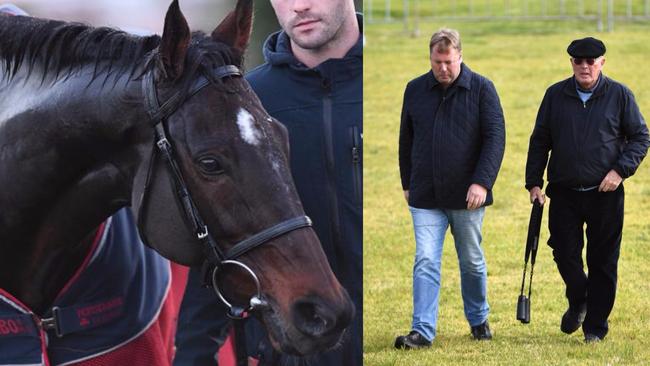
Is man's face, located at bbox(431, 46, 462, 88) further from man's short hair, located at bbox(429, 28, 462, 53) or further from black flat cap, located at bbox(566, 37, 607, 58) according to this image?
black flat cap, located at bbox(566, 37, 607, 58)

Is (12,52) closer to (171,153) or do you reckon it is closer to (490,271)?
(171,153)

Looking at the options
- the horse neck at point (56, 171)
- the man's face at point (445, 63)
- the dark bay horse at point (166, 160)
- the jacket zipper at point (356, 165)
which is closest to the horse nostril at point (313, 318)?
the dark bay horse at point (166, 160)

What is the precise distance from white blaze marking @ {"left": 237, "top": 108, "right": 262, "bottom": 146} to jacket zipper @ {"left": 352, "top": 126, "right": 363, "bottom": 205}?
52 cm

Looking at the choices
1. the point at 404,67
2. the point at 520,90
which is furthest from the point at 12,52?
the point at 404,67

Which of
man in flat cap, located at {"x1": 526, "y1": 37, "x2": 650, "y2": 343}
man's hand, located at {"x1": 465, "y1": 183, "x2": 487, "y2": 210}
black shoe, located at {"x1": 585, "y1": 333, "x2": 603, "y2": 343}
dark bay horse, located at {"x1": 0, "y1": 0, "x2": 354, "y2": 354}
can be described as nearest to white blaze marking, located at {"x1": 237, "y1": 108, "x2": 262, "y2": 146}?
dark bay horse, located at {"x1": 0, "y1": 0, "x2": 354, "y2": 354}

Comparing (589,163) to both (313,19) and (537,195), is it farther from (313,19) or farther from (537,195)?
(313,19)

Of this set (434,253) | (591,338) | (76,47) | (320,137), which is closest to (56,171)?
(76,47)

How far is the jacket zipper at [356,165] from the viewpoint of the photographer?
270 centimetres

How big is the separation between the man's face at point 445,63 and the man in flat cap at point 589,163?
1.51ft

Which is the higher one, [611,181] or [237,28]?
[237,28]

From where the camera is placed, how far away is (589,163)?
5.04 metres

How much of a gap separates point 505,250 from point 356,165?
186 inches

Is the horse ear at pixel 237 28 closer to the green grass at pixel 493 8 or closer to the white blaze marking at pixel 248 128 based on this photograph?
the white blaze marking at pixel 248 128

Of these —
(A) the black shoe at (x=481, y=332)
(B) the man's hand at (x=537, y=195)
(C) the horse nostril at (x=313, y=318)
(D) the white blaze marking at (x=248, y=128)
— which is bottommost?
(A) the black shoe at (x=481, y=332)
